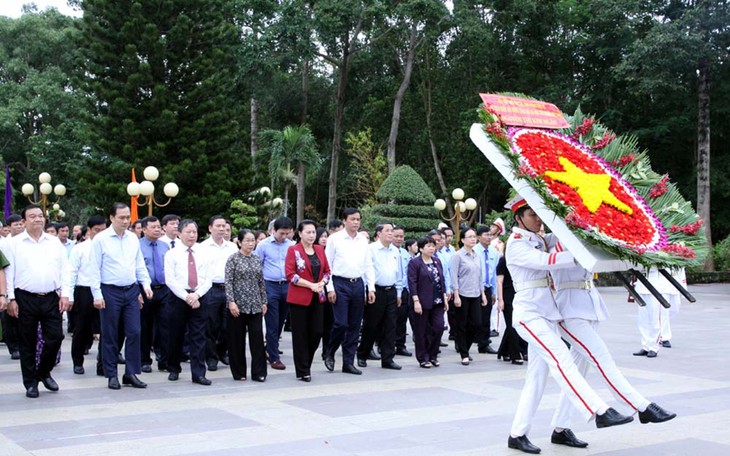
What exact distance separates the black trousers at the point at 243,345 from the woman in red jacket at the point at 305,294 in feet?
1.20

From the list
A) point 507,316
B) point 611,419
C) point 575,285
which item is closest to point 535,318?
point 575,285

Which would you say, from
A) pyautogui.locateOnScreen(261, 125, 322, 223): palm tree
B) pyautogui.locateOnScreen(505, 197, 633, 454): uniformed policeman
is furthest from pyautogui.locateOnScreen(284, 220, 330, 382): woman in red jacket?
pyautogui.locateOnScreen(261, 125, 322, 223): palm tree

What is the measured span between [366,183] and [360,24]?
9973mm

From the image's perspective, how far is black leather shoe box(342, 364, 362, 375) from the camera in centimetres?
973

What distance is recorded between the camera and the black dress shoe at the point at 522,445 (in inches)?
226

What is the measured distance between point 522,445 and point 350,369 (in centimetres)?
421

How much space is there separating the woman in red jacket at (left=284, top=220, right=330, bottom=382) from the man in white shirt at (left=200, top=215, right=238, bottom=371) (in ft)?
2.73

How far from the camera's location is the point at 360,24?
3156cm

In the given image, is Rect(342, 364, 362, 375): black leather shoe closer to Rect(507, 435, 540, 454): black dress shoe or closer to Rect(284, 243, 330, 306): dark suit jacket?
Rect(284, 243, 330, 306): dark suit jacket

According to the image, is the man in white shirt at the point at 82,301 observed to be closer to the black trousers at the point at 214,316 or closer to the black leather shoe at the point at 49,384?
the black leather shoe at the point at 49,384

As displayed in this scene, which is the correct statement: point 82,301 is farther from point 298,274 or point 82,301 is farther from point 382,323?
point 382,323

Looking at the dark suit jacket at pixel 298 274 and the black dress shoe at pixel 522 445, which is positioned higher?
the dark suit jacket at pixel 298 274

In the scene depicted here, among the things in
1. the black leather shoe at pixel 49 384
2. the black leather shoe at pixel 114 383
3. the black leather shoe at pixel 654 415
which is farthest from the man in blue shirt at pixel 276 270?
the black leather shoe at pixel 654 415

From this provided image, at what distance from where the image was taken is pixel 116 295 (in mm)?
8562
